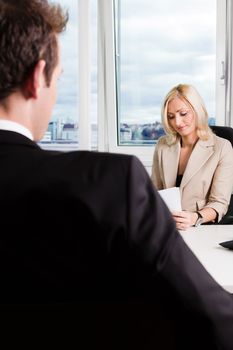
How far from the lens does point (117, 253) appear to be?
0.71m

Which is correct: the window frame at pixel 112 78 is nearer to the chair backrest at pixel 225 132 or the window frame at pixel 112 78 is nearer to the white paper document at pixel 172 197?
the chair backrest at pixel 225 132

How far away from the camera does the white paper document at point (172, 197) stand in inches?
80.7

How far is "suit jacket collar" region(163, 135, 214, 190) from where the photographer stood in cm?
274

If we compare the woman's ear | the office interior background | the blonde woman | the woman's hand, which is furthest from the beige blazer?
the woman's ear

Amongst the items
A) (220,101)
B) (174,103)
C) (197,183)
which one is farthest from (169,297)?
(220,101)

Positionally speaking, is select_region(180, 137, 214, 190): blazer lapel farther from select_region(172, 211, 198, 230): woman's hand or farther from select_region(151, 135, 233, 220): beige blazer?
select_region(172, 211, 198, 230): woman's hand

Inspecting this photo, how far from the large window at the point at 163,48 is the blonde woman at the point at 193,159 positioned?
3.24 ft

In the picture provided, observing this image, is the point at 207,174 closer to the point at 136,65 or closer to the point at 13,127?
the point at 136,65

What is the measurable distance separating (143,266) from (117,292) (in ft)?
0.17

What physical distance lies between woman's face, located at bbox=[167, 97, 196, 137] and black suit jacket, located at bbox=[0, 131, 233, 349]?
2.14m

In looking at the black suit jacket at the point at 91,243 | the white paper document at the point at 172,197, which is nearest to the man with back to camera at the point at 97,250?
the black suit jacket at the point at 91,243

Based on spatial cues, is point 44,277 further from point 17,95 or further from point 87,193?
point 17,95

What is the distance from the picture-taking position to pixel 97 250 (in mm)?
701

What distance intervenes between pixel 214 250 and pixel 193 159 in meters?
1.11
